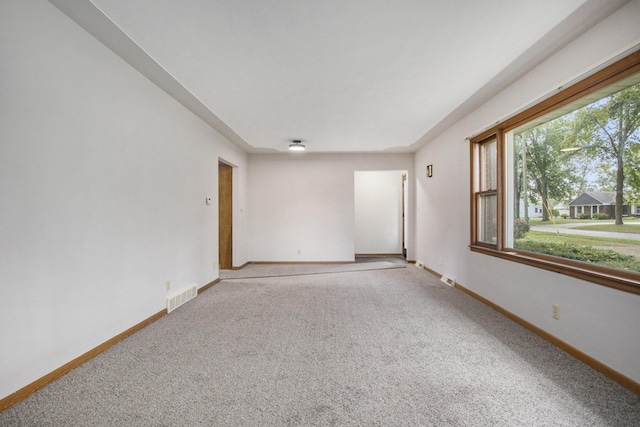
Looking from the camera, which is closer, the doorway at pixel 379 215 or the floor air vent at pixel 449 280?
the floor air vent at pixel 449 280

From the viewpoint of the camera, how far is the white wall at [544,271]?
1.61 m

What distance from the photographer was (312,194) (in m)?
5.63

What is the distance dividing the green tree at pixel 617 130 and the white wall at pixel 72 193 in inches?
152

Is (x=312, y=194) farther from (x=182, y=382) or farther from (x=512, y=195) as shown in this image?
(x=182, y=382)

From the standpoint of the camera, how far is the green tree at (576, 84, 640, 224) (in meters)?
1.68

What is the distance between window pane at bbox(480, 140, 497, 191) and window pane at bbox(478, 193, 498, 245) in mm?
134

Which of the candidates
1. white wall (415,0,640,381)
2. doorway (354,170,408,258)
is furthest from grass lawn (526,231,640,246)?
doorway (354,170,408,258)

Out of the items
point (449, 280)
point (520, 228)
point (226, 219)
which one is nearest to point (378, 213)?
point (449, 280)

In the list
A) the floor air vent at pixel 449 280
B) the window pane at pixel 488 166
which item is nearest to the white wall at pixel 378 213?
the floor air vent at pixel 449 280

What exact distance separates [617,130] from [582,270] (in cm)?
103

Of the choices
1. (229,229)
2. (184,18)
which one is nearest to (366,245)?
(229,229)

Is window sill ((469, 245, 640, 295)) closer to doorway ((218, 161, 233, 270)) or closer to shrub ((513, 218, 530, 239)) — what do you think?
shrub ((513, 218, 530, 239))

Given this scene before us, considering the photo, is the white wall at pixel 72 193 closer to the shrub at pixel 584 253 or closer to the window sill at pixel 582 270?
the window sill at pixel 582 270

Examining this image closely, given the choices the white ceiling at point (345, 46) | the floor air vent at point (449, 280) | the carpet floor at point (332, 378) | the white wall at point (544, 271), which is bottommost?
the carpet floor at point (332, 378)
